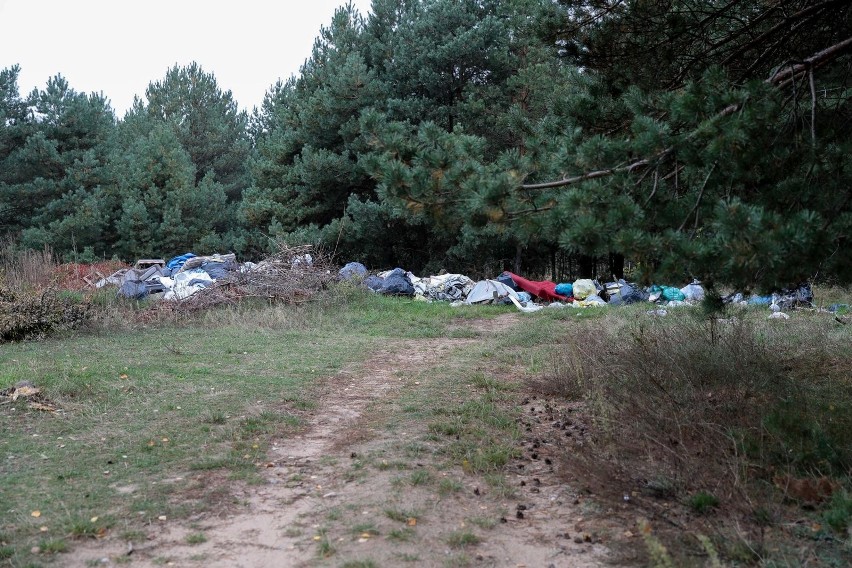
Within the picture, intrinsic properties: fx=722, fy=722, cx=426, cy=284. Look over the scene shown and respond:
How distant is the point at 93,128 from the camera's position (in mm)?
29234

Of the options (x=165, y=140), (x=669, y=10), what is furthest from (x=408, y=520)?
(x=165, y=140)

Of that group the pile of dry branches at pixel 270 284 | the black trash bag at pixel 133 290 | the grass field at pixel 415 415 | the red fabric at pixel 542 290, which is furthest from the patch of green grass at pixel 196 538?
the red fabric at pixel 542 290

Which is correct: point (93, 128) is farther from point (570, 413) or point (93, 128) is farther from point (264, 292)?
point (570, 413)

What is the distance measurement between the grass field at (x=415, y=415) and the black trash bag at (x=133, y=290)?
4326 millimetres

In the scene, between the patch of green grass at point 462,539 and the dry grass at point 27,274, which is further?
the dry grass at point 27,274

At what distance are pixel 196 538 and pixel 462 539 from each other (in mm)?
1448

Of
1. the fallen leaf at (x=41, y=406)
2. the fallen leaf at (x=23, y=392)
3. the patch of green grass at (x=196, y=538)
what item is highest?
the fallen leaf at (x=23, y=392)

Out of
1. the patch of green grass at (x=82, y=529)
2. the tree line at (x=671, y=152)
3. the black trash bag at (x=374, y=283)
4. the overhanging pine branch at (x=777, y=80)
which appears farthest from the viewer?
the black trash bag at (x=374, y=283)

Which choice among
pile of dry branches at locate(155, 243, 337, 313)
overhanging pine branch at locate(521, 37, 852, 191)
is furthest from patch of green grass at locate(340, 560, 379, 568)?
pile of dry branches at locate(155, 243, 337, 313)

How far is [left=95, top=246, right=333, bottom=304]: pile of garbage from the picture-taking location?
1457 cm

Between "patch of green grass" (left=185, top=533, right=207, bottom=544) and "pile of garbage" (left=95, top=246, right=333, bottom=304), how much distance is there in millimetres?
10657

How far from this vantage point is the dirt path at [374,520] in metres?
3.71

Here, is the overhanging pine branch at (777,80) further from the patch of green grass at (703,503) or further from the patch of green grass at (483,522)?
the patch of green grass at (483,522)

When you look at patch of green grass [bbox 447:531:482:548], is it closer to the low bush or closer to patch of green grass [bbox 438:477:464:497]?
patch of green grass [bbox 438:477:464:497]
